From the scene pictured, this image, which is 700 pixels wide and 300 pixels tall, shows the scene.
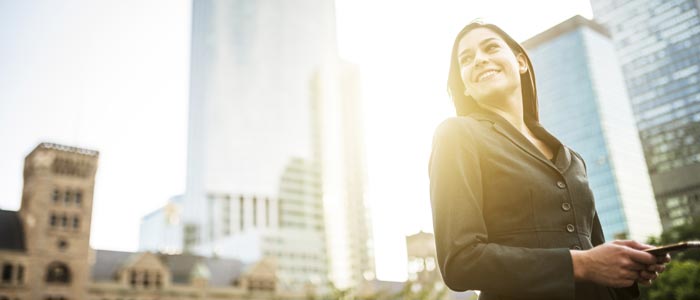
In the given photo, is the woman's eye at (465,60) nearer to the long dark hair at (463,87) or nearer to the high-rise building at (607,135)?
the long dark hair at (463,87)

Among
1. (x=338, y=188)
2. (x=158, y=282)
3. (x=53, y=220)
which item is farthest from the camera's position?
(x=338, y=188)

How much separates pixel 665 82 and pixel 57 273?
147 feet

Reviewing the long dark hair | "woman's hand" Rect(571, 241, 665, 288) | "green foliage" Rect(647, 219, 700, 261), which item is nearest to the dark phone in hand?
"woman's hand" Rect(571, 241, 665, 288)

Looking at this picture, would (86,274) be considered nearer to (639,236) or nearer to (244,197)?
(639,236)

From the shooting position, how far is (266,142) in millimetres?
124250

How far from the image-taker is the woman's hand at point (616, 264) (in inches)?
73.0

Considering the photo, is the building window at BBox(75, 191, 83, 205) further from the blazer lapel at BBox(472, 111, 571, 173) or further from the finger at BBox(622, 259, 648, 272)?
the finger at BBox(622, 259, 648, 272)

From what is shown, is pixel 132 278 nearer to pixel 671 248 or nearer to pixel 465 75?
pixel 465 75

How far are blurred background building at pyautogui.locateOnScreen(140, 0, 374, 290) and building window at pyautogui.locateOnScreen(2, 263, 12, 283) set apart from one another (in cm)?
6910

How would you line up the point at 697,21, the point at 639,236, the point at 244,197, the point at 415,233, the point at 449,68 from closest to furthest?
the point at 449,68 → the point at 697,21 → the point at 415,233 → the point at 639,236 → the point at 244,197

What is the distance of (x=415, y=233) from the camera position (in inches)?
2250

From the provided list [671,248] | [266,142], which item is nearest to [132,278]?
[671,248]

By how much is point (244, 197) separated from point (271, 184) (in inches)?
273

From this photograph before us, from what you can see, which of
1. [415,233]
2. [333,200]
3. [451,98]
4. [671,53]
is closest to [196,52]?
[333,200]
